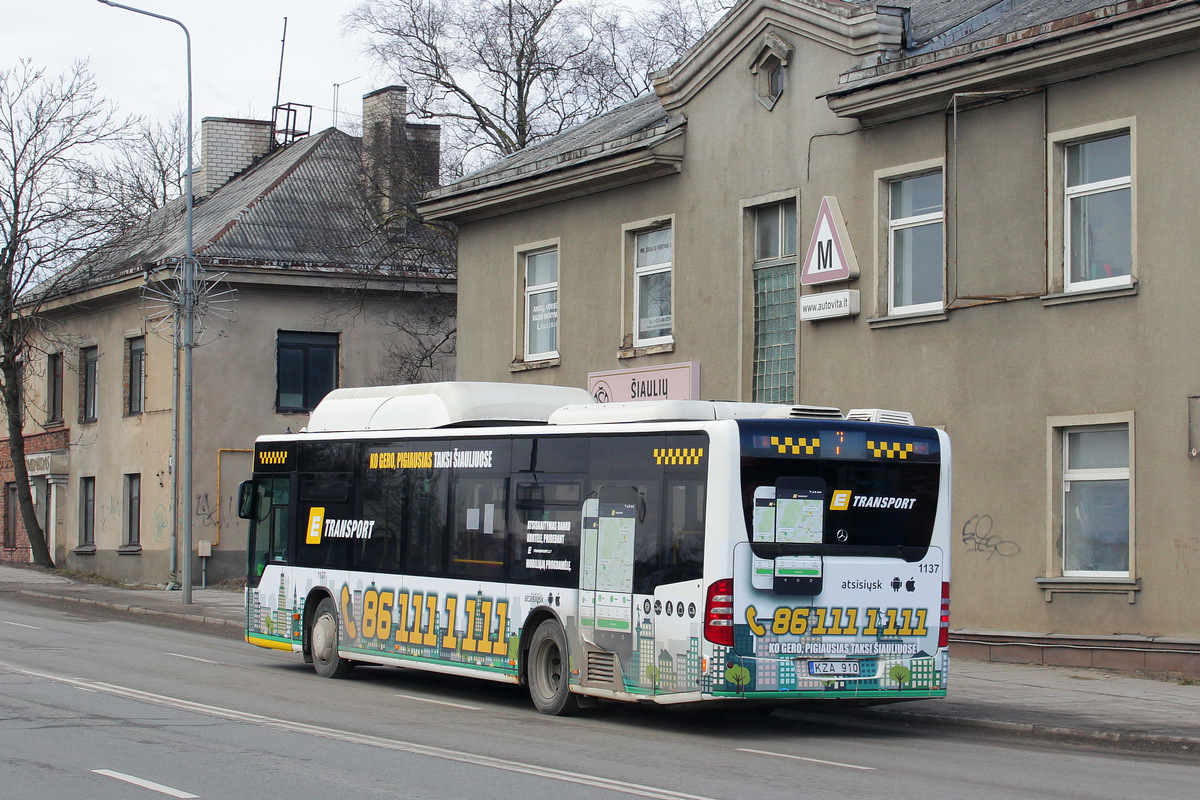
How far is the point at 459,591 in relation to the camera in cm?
1420

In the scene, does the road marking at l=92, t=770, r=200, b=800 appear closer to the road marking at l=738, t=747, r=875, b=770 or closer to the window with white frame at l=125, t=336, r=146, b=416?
the road marking at l=738, t=747, r=875, b=770

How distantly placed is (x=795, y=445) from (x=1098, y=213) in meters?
6.61

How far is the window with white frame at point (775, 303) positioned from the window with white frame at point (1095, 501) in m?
4.37

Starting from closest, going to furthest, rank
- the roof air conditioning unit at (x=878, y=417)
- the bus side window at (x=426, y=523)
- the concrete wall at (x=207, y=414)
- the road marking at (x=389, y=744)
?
the road marking at (x=389, y=744) < the roof air conditioning unit at (x=878, y=417) < the bus side window at (x=426, y=523) < the concrete wall at (x=207, y=414)

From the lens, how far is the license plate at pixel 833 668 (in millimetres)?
11722

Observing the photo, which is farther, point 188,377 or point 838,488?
point 188,377

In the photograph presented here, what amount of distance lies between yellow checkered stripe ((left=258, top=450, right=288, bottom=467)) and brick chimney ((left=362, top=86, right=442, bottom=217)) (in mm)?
19422

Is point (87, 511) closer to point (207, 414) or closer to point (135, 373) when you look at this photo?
point (135, 373)

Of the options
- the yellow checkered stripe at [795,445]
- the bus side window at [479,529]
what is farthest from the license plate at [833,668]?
the bus side window at [479,529]

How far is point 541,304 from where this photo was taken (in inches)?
980

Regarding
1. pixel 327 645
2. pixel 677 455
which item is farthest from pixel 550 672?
pixel 327 645

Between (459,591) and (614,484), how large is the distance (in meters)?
2.48

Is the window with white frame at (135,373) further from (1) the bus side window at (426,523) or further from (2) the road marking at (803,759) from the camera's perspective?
(2) the road marking at (803,759)

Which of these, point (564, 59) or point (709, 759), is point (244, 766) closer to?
Answer: point (709, 759)
